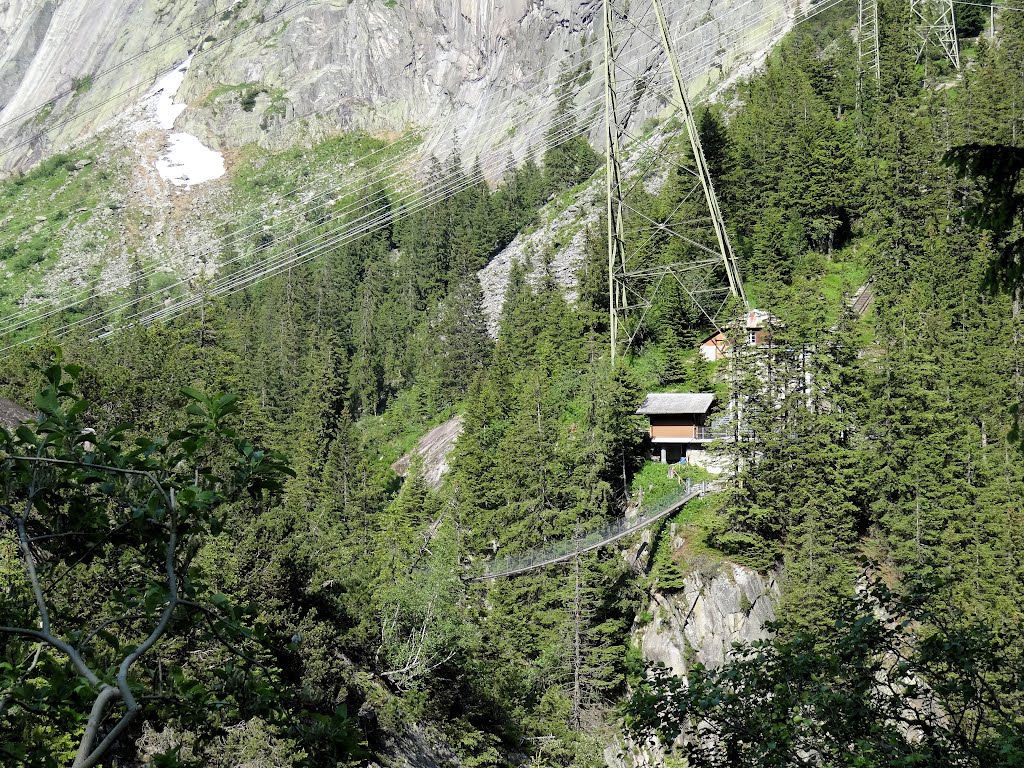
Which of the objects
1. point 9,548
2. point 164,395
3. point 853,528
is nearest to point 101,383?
point 164,395

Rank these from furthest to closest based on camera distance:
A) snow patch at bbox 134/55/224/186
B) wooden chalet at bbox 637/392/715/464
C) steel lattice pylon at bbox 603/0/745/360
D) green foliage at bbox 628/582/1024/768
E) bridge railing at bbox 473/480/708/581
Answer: snow patch at bbox 134/55/224/186 → wooden chalet at bbox 637/392/715/464 → steel lattice pylon at bbox 603/0/745/360 → bridge railing at bbox 473/480/708/581 → green foliage at bbox 628/582/1024/768

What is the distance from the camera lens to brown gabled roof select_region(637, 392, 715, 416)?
30031 millimetres

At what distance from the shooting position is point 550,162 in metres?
72.9

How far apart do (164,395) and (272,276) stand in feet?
148

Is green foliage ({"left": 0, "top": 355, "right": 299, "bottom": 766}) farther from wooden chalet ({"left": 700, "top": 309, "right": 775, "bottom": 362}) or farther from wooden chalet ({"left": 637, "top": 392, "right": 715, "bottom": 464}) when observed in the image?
wooden chalet ({"left": 637, "top": 392, "right": 715, "bottom": 464})

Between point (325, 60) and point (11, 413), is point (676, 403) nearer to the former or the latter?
point (11, 413)

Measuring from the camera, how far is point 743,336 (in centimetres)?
2850

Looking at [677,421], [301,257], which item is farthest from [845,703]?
[301,257]

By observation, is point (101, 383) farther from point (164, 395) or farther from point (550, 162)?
point (550, 162)

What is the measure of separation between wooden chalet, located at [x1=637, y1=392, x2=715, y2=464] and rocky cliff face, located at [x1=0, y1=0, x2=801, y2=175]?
49633 millimetres

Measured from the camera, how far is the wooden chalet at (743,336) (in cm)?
2852

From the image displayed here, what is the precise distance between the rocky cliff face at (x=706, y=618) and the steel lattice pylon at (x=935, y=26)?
124 ft

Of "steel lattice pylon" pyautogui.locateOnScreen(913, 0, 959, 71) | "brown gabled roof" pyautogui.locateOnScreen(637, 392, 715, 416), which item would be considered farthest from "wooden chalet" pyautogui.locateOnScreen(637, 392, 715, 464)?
"steel lattice pylon" pyautogui.locateOnScreen(913, 0, 959, 71)

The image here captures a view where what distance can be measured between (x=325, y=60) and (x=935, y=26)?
87008 millimetres
